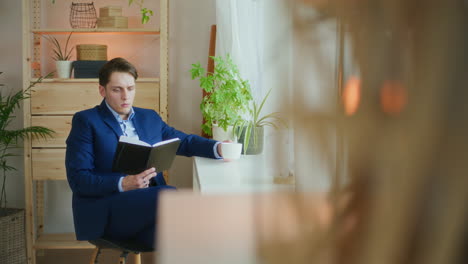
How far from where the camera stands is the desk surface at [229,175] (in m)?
0.29

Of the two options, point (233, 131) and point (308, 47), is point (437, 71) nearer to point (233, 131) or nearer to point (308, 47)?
point (308, 47)

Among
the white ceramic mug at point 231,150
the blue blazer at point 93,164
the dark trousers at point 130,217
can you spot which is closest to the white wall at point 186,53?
the blue blazer at point 93,164

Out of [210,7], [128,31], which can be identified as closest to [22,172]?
[128,31]

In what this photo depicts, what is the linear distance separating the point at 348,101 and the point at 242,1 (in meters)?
2.72

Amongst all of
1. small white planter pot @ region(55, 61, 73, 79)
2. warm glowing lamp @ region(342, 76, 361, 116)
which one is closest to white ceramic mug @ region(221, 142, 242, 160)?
small white planter pot @ region(55, 61, 73, 79)

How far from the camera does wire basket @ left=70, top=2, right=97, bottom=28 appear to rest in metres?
3.55

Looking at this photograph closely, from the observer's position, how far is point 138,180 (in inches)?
85.9

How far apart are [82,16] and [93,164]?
5.28ft

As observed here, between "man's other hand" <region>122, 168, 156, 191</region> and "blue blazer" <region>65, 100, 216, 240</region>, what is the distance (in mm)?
47

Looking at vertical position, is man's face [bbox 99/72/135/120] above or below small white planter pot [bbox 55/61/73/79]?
below

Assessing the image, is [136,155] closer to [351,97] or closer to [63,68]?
[63,68]

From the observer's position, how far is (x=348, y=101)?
0.24m

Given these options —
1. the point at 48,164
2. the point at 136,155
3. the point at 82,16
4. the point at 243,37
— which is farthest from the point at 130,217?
the point at 82,16

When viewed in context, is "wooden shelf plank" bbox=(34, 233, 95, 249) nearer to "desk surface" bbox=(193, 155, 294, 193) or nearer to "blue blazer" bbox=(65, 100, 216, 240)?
"blue blazer" bbox=(65, 100, 216, 240)
